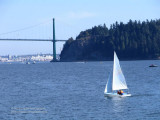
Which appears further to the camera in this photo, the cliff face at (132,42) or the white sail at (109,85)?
the cliff face at (132,42)

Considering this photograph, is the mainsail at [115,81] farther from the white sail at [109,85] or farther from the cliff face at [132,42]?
the cliff face at [132,42]

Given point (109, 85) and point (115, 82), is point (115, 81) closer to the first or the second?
point (115, 82)

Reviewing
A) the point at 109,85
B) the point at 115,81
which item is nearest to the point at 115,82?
the point at 115,81

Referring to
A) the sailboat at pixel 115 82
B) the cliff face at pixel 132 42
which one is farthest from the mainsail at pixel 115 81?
the cliff face at pixel 132 42

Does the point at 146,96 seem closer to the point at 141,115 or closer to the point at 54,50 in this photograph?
the point at 141,115

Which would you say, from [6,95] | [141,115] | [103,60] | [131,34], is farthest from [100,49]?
[141,115]

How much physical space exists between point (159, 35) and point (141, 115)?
155 metres

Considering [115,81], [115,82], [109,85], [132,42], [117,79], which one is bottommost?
[109,85]

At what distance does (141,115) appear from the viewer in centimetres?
3206

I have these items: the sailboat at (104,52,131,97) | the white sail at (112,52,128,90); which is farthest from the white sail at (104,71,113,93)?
the white sail at (112,52,128,90)

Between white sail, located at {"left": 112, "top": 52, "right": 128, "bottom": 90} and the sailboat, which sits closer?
the sailboat

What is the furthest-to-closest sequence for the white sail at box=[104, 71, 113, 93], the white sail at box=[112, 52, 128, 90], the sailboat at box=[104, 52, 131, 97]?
the white sail at box=[104, 71, 113, 93] → the white sail at box=[112, 52, 128, 90] → the sailboat at box=[104, 52, 131, 97]

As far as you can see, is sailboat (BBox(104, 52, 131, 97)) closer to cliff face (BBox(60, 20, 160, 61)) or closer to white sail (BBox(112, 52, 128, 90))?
white sail (BBox(112, 52, 128, 90))

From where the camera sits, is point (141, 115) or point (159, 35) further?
point (159, 35)
